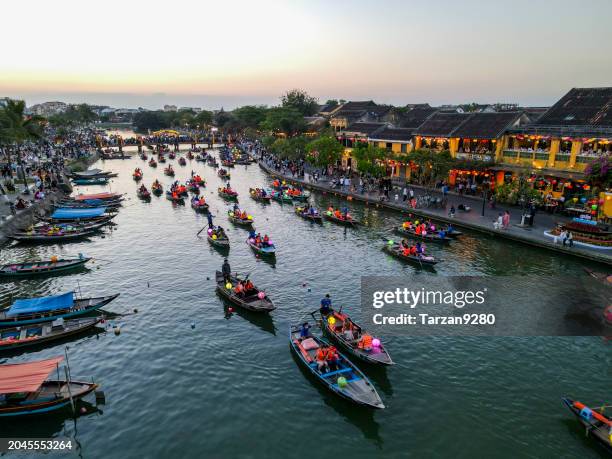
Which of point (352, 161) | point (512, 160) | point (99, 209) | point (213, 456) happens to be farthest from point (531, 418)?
point (352, 161)

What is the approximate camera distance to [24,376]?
55.3 ft

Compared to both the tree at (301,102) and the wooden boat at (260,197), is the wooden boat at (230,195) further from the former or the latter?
the tree at (301,102)

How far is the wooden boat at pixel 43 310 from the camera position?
76.2ft

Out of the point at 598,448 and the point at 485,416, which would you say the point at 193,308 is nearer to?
the point at 485,416

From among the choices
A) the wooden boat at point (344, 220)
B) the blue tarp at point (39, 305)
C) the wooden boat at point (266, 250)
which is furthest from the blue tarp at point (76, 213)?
the wooden boat at point (344, 220)

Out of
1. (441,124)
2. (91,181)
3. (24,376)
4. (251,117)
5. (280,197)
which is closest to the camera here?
(24,376)

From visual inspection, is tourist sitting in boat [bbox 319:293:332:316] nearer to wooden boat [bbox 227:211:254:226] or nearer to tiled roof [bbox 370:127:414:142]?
wooden boat [bbox 227:211:254:226]

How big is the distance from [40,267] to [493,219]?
42511 mm

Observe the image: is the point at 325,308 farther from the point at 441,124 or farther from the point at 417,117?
the point at 417,117

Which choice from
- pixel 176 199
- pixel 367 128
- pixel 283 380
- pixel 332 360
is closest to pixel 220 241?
pixel 283 380

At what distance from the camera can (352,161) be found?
7400 centimetres

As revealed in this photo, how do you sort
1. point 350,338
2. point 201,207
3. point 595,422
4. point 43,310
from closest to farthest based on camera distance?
point 595,422 → point 350,338 → point 43,310 → point 201,207

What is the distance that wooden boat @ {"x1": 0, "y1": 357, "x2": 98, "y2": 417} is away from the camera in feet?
53.7

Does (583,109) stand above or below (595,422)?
above
